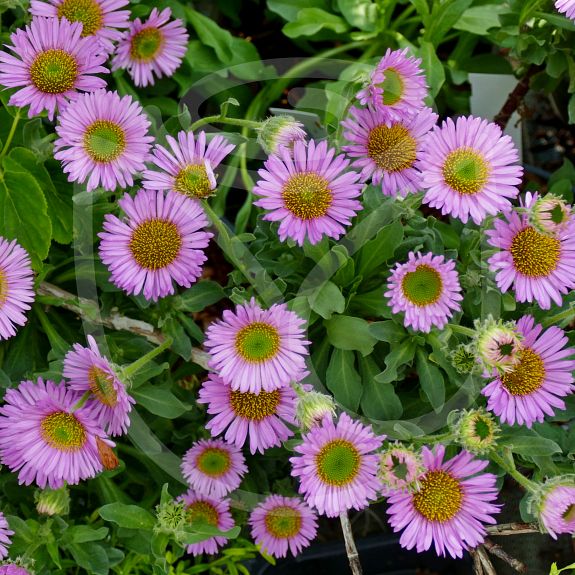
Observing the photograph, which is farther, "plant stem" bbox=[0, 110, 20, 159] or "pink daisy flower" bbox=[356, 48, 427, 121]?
"plant stem" bbox=[0, 110, 20, 159]

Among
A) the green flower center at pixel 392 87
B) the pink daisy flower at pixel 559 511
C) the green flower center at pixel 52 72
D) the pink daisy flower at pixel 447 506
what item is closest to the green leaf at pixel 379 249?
the green flower center at pixel 392 87

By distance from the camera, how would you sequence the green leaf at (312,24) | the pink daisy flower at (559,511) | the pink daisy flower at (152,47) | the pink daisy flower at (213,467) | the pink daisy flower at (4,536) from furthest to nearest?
the green leaf at (312,24), the pink daisy flower at (152,47), the pink daisy flower at (213,467), the pink daisy flower at (4,536), the pink daisy flower at (559,511)

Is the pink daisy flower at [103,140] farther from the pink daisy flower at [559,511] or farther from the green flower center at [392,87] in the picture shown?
the pink daisy flower at [559,511]

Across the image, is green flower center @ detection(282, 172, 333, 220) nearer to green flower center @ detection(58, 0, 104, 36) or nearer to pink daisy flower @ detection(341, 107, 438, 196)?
pink daisy flower @ detection(341, 107, 438, 196)

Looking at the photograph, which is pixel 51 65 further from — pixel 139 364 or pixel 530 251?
pixel 530 251

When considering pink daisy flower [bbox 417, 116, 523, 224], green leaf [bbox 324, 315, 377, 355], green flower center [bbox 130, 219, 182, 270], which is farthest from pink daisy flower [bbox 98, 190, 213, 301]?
pink daisy flower [bbox 417, 116, 523, 224]

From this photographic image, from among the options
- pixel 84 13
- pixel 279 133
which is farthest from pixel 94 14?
pixel 279 133
